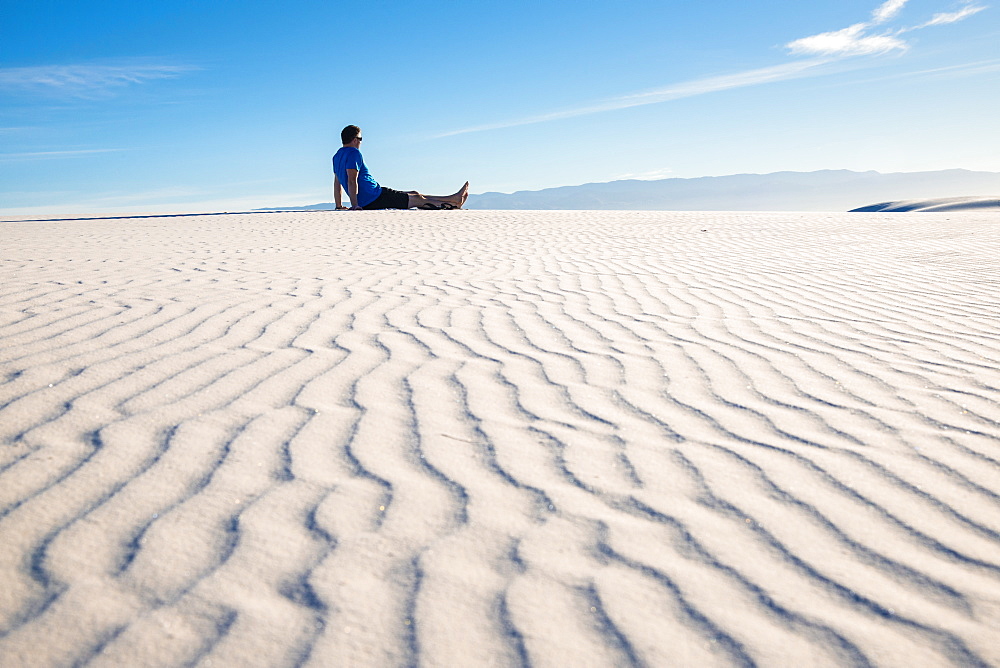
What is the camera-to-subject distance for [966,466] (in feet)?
6.38

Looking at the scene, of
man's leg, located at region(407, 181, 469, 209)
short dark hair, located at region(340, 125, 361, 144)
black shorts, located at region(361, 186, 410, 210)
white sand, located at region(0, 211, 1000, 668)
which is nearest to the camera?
white sand, located at region(0, 211, 1000, 668)

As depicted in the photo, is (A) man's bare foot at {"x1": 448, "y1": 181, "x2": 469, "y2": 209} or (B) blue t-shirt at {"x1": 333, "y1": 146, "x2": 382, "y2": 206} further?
(A) man's bare foot at {"x1": 448, "y1": 181, "x2": 469, "y2": 209}

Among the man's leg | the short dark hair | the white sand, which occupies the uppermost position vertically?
the short dark hair

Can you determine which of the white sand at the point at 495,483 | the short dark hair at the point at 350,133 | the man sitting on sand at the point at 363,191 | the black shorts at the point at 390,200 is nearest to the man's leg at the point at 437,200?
the man sitting on sand at the point at 363,191

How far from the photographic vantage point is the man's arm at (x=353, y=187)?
1114cm

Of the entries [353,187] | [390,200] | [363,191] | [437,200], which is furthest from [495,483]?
[437,200]

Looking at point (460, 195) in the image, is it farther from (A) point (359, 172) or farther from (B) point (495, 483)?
(B) point (495, 483)

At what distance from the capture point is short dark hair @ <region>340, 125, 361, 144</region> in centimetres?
1038

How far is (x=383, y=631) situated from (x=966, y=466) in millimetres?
1704

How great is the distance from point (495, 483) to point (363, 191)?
10.7 m

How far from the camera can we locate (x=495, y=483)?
1837mm

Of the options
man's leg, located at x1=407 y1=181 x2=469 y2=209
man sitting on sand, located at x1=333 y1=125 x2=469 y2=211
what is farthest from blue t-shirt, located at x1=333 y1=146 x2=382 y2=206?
man's leg, located at x1=407 y1=181 x2=469 y2=209

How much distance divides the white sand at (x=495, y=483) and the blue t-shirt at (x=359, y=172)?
7.26m

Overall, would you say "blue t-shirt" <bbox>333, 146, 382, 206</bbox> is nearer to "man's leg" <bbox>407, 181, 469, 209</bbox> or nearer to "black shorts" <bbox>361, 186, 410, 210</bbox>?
"black shorts" <bbox>361, 186, 410, 210</bbox>
